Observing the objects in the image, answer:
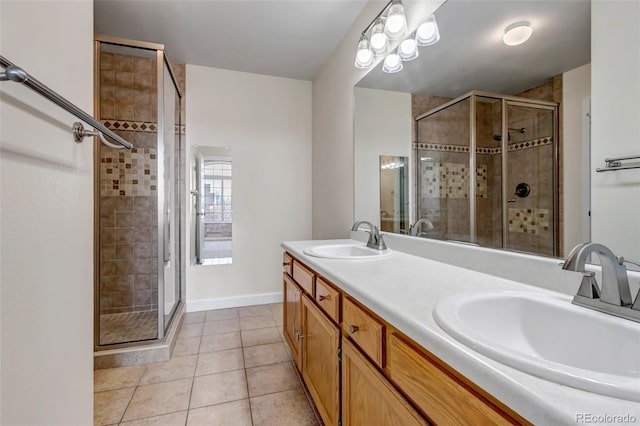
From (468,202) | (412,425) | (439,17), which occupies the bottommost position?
(412,425)

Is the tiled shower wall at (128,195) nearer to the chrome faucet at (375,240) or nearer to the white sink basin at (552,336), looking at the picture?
the chrome faucet at (375,240)

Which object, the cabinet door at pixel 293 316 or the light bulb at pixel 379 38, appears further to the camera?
the light bulb at pixel 379 38

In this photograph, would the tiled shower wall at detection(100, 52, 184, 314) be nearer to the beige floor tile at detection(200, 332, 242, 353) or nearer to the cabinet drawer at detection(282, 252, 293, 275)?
the beige floor tile at detection(200, 332, 242, 353)

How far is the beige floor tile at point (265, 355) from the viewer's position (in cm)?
198

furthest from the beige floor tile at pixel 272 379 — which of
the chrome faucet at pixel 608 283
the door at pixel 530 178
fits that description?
the chrome faucet at pixel 608 283

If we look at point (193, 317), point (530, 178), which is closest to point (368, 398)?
point (530, 178)

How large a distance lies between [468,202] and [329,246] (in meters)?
0.86

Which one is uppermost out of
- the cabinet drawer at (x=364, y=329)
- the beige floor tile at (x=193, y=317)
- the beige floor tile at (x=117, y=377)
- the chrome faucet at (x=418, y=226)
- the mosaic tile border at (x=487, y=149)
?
the mosaic tile border at (x=487, y=149)

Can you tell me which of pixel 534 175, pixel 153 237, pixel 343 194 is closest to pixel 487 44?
pixel 534 175

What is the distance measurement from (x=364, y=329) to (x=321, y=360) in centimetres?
51

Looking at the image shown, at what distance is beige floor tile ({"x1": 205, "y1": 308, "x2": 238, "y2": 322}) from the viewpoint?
2760mm

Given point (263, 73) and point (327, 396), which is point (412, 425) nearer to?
point (327, 396)

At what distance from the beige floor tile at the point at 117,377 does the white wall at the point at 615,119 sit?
2352 millimetres

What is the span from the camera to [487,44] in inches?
47.4
